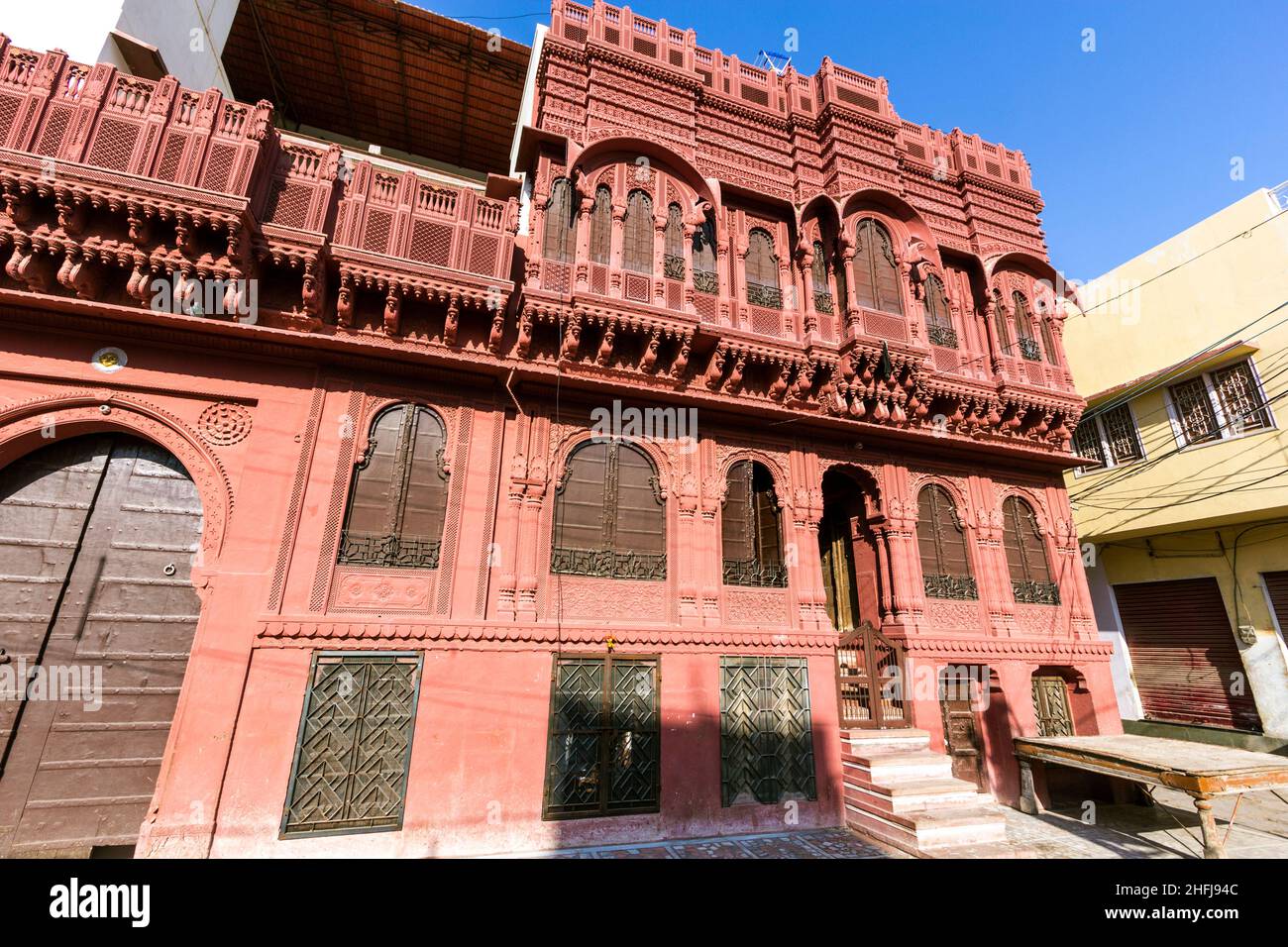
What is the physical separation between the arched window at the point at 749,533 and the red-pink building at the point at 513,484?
0.23 feet

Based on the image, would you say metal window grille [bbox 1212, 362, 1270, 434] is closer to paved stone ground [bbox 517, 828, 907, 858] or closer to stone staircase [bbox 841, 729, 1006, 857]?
stone staircase [bbox 841, 729, 1006, 857]

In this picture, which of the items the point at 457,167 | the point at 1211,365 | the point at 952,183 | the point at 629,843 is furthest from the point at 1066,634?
the point at 457,167

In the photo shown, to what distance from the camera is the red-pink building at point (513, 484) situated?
7363mm

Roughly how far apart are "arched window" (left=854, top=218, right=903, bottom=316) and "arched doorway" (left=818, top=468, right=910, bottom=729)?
12.2 feet

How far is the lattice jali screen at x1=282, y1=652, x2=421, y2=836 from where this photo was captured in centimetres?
711

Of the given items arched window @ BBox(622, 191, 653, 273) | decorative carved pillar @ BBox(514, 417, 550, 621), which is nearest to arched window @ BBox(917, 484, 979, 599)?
arched window @ BBox(622, 191, 653, 273)

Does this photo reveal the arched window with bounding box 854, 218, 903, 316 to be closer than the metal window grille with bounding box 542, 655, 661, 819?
No

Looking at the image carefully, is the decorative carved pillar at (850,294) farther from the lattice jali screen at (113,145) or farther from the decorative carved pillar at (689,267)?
the lattice jali screen at (113,145)

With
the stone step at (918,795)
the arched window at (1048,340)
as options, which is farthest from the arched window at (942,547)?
the arched window at (1048,340)

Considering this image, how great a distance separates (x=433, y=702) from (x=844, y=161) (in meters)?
13.3

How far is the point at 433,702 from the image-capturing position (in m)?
7.71

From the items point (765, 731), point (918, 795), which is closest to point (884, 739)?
point (918, 795)

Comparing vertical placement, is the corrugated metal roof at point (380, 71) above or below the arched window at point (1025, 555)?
above

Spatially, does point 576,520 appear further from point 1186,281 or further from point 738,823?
point 1186,281
